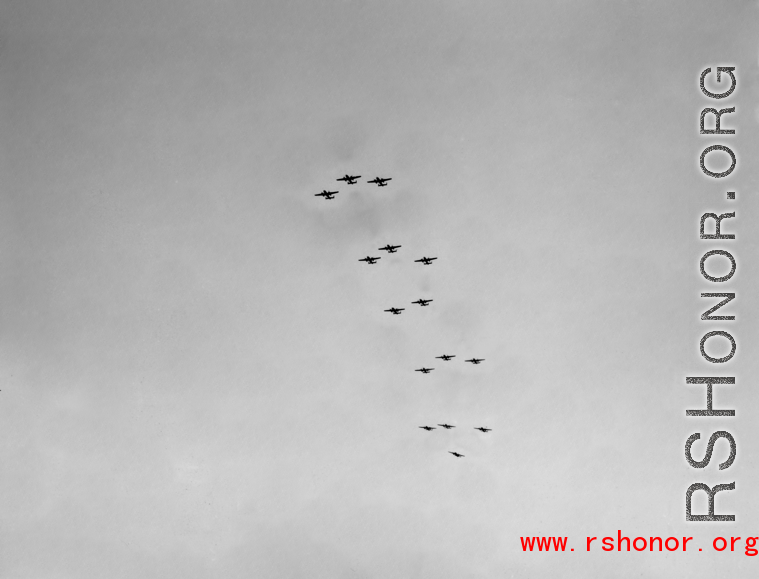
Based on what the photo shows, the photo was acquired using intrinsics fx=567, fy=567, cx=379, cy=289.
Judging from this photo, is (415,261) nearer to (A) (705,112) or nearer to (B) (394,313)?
(B) (394,313)

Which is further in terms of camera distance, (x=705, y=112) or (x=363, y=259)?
(x=363, y=259)

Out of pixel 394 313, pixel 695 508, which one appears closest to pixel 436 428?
pixel 394 313

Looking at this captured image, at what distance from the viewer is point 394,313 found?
367ft

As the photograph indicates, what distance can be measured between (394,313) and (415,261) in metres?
11.0

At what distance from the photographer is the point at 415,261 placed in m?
111

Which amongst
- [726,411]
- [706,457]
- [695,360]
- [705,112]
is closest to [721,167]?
[705,112]

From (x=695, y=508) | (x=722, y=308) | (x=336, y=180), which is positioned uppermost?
(x=336, y=180)

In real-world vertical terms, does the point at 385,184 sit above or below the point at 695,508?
above

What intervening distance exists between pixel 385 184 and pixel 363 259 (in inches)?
592

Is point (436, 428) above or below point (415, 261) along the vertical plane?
below

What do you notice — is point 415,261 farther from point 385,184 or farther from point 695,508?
point 695,508

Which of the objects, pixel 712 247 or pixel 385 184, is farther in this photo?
pixel 385 184

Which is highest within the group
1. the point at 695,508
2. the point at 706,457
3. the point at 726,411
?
the point at 726,411

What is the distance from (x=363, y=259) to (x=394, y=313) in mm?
12270
